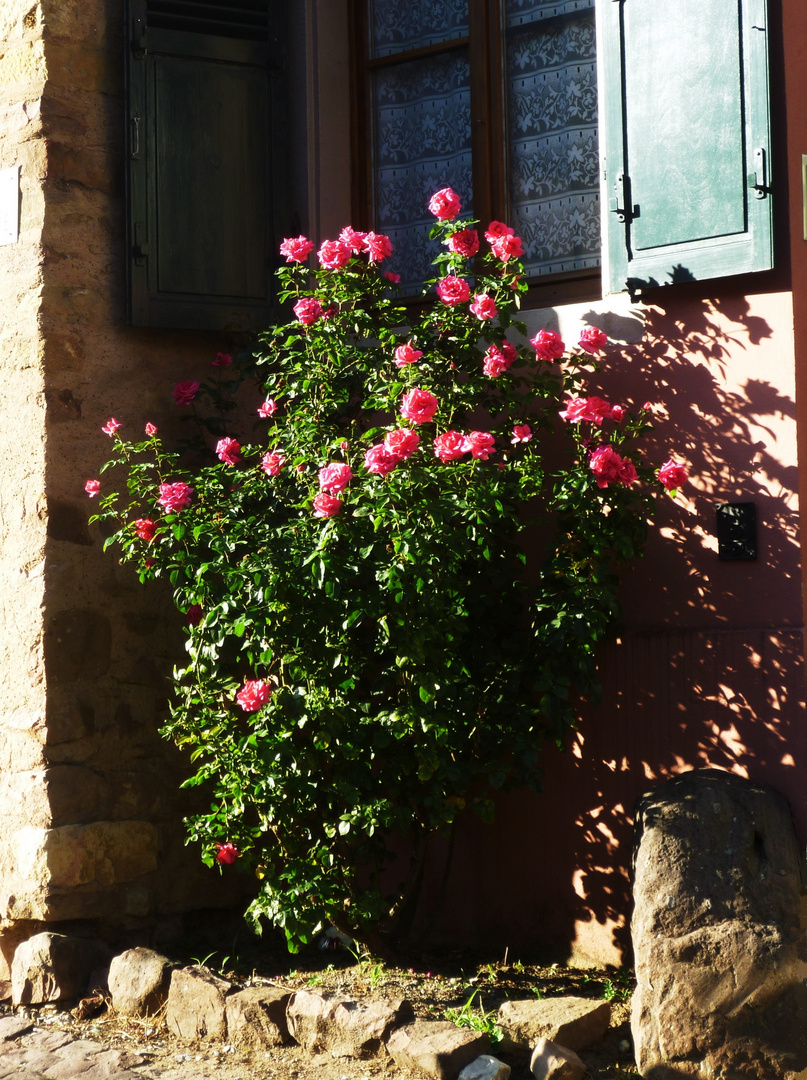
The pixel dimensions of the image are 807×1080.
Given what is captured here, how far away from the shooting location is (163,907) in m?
4.50

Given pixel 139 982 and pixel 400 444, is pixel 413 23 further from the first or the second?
pixel 139 982

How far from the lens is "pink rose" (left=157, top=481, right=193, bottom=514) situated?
381cm

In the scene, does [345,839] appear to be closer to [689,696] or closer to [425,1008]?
[425,1008]

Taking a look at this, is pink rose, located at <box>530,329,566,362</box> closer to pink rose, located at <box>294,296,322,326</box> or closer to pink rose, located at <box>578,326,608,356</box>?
pink rose, located at <box>578,326,608,356</box>

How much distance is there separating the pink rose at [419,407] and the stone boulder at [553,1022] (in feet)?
5.37

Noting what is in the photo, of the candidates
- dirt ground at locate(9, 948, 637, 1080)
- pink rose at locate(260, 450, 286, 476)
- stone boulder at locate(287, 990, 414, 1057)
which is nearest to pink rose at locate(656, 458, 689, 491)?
pink rose at locate(260, 450, 286, 476)

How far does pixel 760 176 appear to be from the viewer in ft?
12.3

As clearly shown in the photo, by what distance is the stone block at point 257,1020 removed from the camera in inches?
141

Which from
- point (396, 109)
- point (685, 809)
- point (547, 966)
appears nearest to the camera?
point (685, 809)

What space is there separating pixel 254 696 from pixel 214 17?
272 centimetres

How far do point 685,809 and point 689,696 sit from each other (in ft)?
1.75

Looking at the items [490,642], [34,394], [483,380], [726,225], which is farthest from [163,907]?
[726,225]

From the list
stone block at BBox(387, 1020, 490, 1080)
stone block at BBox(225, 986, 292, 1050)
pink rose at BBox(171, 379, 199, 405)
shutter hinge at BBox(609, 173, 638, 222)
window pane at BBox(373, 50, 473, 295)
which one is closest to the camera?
stone block at BBox(387, 1020, 490, 1080)

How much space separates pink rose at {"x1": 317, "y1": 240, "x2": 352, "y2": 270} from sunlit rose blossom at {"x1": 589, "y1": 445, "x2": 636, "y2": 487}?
1.03 meters
